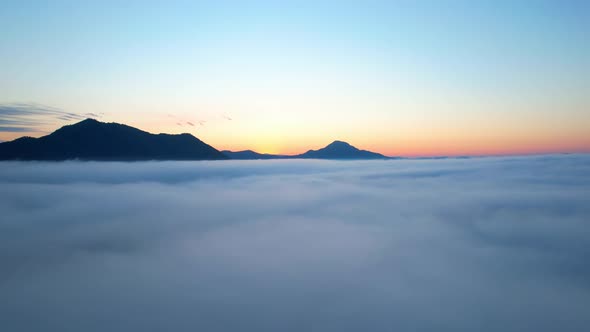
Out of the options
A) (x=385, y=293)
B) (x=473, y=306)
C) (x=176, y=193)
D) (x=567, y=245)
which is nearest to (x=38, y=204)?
(x=176, y=193)

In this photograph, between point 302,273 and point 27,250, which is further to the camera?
point 27,250

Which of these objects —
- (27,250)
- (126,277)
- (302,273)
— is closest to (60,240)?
(27,250)

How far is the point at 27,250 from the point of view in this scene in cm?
4022

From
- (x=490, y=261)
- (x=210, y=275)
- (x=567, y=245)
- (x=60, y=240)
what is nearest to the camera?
(x=210, y=275)

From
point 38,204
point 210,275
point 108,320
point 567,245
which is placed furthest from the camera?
point 38,204

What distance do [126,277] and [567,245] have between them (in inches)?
2188

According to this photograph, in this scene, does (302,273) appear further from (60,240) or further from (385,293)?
(60,240)

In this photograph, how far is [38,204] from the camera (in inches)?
3364

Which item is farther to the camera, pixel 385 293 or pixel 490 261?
pixel 490 261

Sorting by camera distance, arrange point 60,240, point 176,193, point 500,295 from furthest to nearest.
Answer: point 176,193
point 60,240
point 500,295

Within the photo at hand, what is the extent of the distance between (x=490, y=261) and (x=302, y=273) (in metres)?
22.4

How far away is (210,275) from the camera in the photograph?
30.1 meters

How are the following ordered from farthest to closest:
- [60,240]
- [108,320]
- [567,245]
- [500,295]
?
1. [60,240]
2. [567,245]
3. [500,295]
4. [108,320]

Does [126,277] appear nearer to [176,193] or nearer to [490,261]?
[490,261]
